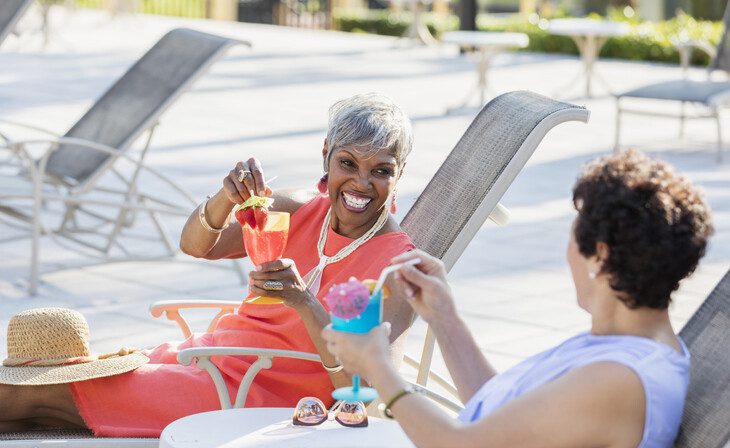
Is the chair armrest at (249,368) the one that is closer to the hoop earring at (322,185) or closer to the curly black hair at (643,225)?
the hoop earring at (322,185)

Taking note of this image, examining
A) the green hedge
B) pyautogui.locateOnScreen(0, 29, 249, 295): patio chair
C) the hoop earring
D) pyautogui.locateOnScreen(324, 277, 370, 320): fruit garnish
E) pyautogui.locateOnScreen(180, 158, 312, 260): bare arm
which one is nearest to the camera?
pyautogui.locateOnScreen(324, 277, 370, 320): fruit garnish

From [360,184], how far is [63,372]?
80 cm

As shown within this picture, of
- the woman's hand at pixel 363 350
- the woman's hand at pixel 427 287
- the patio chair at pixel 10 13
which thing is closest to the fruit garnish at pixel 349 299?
the woman's hand at pixel 363 350

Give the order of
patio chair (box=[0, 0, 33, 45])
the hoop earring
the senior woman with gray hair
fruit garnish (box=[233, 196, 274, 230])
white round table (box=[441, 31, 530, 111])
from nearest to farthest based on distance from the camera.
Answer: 1. fruit garnish (box=[233, 196, 274, 230])
2. the senior woman with gray hair
3. the hoop earring
4. patio chair (box=[0, 0, 33, 45])
5. white round table (box=[441, 31, 530, 111])

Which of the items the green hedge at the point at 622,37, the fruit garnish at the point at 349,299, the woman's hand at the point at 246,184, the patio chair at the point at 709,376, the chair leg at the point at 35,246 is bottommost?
the green hedge at the point at 622,37

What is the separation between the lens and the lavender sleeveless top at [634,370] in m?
2.02

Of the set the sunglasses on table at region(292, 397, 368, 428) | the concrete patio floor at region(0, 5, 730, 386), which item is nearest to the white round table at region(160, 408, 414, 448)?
the sunglasses on table at region(292, 397, 368, 428)

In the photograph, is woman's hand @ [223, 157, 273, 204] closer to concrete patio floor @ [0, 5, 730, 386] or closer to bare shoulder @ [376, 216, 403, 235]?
bare shoulder @ [376, 216, 403, 235]

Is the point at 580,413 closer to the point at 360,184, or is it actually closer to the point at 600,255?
the point at 600,255

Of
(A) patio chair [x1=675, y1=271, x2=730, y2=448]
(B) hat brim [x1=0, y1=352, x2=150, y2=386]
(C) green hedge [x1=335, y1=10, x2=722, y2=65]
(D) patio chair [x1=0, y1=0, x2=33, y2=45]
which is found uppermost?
(A) patio chair [x1=675, y1=271, x2=730, y2=448]

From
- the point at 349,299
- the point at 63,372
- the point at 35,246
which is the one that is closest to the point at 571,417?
the point at 349,299

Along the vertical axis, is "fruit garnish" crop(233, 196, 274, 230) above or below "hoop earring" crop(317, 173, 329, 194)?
above

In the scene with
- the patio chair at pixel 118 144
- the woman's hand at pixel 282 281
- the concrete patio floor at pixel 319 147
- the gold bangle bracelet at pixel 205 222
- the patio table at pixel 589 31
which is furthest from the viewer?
the patio table at pixel 589 31

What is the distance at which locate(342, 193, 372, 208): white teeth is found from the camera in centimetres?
304
